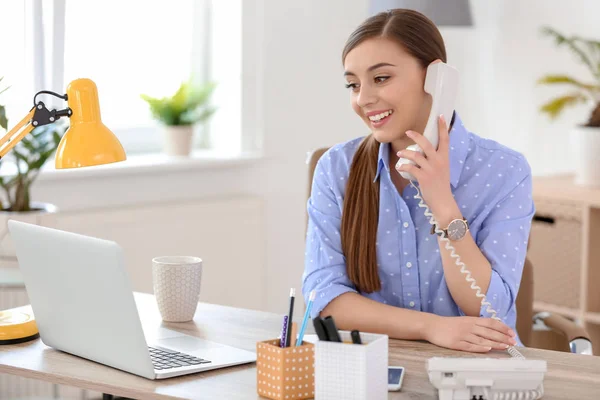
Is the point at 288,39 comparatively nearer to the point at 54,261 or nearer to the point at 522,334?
the point at 522,334

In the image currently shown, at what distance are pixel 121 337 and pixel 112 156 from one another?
1.04ft

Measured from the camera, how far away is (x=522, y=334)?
2.37 m

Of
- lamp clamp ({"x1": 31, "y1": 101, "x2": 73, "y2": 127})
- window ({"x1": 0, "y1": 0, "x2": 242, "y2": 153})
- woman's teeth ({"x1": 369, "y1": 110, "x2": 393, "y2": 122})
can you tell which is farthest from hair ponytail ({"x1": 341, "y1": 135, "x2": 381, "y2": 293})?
window ({"x1": 0, "y1": 0, "x2": 242, "y2": 153})

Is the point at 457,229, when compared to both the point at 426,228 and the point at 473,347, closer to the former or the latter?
the point at 426,228

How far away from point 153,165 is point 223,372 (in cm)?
200

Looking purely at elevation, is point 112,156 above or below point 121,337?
above

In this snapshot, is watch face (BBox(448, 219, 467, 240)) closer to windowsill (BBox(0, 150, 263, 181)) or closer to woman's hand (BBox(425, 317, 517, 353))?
woman's hand (BBox(425, 317, 517, 353))

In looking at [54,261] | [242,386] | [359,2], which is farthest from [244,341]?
[359,2]

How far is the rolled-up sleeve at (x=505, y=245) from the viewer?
1962mm

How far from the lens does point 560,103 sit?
150 inches

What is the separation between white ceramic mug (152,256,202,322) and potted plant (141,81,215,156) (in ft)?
5.85

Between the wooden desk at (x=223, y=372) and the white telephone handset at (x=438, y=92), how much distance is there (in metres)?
0.42

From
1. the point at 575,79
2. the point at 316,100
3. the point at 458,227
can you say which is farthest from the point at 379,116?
the point at 575,79

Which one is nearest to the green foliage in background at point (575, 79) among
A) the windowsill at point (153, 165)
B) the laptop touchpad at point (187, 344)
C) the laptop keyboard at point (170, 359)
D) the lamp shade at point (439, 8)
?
the lamp shade at point (439, 8)
